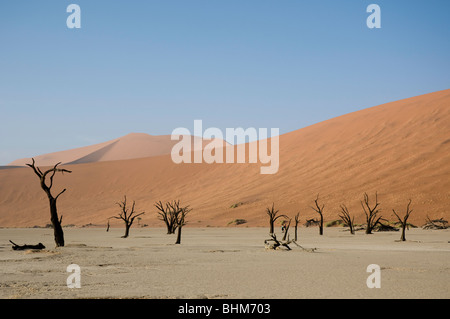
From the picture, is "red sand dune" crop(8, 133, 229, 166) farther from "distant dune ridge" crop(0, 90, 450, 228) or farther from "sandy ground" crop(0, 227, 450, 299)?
"sandy ground" crop(0, 227, 450, 299)

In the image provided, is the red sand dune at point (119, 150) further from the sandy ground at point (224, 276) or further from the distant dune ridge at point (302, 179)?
the sandy ground at point (224, 276)

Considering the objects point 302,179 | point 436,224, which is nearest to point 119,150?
point 302,179

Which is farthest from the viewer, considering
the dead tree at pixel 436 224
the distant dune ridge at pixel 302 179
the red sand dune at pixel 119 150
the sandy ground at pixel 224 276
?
the red sand dune at pixel 119 150

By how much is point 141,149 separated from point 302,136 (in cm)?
8958

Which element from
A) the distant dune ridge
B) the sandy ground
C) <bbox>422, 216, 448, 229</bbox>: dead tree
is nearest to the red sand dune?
the distant dune ridge

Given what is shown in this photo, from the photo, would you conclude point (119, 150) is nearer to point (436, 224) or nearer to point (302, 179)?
point (302, 179)

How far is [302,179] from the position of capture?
2648 inches

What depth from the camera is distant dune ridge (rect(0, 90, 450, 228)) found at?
5581cm

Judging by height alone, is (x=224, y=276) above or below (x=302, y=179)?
below

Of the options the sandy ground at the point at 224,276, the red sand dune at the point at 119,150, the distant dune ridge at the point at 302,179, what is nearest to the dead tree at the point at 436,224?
the distant dune ridge at the point at 302,179

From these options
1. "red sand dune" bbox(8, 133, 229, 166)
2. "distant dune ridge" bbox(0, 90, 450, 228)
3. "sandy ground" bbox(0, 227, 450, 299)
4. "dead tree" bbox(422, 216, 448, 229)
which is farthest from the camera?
"red sand dune" bbox(8, 133, 229, 166)

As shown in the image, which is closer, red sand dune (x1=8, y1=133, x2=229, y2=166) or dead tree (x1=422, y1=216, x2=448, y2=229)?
dead tree (x1=422, y1=216, x2=448, y2=229)

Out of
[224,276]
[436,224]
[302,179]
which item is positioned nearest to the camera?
[224,276]

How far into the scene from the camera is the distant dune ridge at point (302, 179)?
2197 inches
